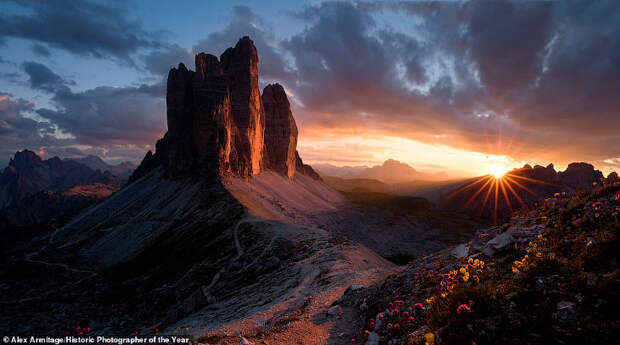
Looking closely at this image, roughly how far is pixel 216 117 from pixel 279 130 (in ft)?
178

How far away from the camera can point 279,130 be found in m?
143

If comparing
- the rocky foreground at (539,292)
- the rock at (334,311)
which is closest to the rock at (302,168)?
the rock at (334,311)

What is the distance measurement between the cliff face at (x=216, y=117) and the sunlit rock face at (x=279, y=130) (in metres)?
17.0

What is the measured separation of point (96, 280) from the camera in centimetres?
5519

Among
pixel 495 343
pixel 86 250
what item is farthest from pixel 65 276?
pixel 495 343

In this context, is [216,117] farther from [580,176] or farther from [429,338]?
[580,176]

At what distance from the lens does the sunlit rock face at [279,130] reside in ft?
450

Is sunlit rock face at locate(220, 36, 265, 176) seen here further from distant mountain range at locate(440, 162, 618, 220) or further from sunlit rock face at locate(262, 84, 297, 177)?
distant mountain range at locate(440, 162, 618, 220)

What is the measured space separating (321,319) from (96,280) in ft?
208

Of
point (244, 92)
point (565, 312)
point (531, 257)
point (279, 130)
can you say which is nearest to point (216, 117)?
point (244, 92)

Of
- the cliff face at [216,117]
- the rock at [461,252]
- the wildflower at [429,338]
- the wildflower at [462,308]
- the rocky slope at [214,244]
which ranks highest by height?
the cliff face at [216,117]

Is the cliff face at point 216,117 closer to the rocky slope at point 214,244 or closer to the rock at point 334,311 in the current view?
the rocky slope at point 214,244

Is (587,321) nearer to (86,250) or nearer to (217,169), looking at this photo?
(217,169)

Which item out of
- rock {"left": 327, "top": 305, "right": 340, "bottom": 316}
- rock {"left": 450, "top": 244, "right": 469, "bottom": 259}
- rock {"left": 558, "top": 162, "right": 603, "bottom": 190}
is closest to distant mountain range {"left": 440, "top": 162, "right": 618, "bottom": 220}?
rock {"left": 558, "top": 162, "right": 603, "bottom": 190}
